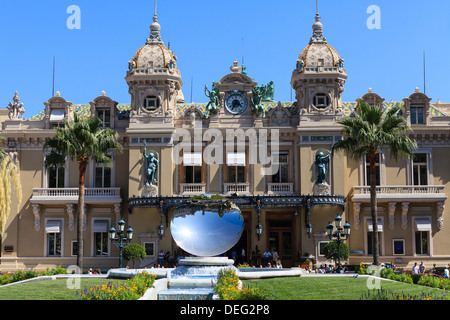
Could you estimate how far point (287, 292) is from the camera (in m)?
25.3

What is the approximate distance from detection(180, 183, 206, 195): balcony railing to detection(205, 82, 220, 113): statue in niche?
548 cm

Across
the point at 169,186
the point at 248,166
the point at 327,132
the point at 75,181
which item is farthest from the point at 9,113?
the point at 327,132

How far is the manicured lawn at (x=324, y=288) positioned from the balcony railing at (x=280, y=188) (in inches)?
667

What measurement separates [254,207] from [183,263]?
52.8 feet

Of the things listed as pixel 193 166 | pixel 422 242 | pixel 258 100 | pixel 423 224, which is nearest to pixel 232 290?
pixel 193 166

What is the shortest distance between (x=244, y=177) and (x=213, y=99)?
6086 millimetres

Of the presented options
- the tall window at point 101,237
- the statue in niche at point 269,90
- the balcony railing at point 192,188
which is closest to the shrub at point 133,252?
the balcony railing at point 192,188

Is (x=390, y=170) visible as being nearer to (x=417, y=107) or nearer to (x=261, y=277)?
(x=417, y=107)

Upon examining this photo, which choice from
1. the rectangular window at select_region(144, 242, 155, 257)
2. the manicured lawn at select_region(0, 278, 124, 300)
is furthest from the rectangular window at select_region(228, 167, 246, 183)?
the manicured lawn at select_region(0, 278, 124, 300)

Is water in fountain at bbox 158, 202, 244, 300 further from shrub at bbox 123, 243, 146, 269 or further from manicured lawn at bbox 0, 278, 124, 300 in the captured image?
shrub at bbox 123, 243, 146, 269

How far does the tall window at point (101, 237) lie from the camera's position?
4706 centimetres
